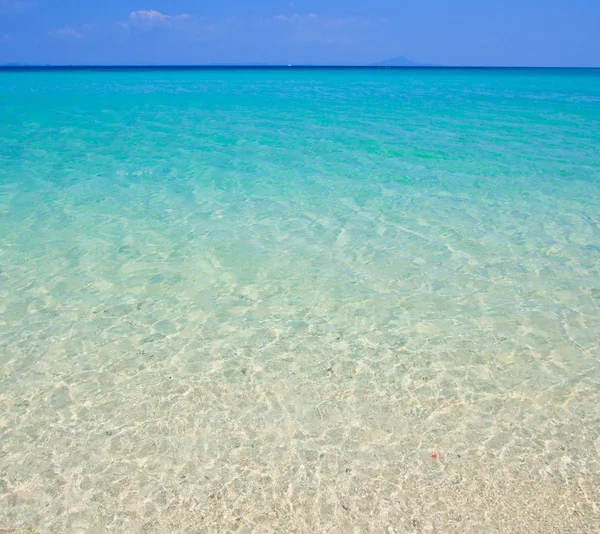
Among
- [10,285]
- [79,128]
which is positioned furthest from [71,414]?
[79,128]

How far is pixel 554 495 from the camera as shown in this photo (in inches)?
104

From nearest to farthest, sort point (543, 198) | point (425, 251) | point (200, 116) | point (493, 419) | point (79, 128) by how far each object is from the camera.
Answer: point (493, 419), point (425, 251), point (543, 198), point (79, 128), point (200, 116)

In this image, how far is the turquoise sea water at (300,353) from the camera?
2662mm

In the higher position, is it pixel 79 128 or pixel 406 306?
pixel 406 306

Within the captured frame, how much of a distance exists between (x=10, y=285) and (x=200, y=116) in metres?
13.0

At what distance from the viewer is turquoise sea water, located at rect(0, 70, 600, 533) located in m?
2.66

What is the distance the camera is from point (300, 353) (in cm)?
388

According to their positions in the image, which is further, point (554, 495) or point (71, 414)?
point (71, 414)

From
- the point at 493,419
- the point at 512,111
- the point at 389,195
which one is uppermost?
the point at 493,419

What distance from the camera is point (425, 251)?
567cm

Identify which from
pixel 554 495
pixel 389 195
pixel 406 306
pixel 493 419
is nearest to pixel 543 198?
pixel 389 195

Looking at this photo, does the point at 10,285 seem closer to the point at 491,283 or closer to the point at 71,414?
the point at 71,414

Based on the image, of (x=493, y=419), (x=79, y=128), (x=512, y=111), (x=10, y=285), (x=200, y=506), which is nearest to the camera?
(x=200, y=506)

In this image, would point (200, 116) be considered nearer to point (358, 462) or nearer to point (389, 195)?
point (389, 195)
